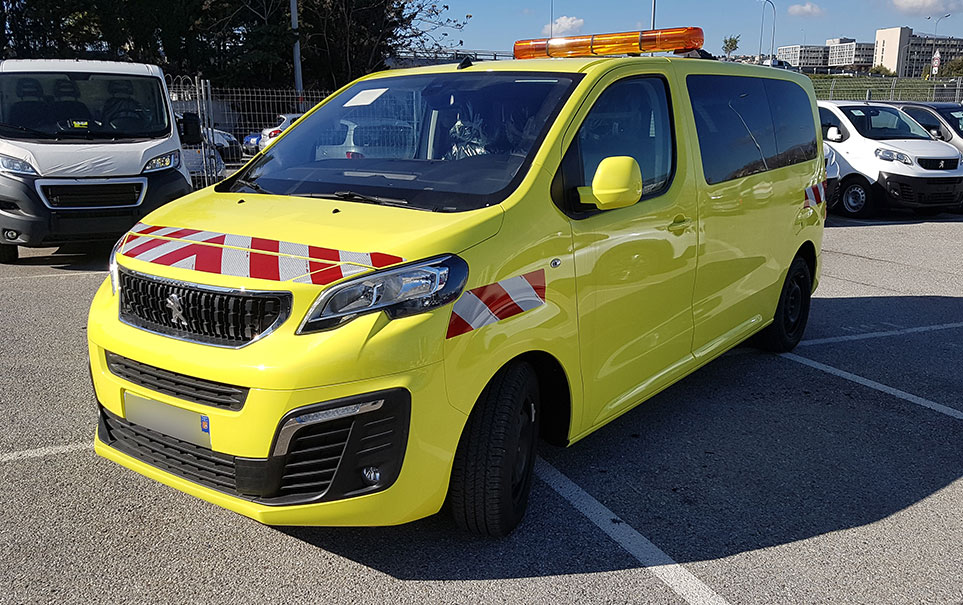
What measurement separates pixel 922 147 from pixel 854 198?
50.6 inches

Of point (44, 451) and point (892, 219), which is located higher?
point (44, 451)

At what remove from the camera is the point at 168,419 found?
280cm

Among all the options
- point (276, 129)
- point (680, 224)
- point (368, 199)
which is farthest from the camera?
point (276, 129)

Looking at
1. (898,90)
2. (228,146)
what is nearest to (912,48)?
(898,90)

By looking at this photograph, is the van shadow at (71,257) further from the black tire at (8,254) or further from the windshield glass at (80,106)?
the windshield glass at (80,106)

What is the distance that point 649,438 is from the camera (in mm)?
4199

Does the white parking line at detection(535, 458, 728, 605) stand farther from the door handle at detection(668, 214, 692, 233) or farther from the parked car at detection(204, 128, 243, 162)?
the parked car at detection(204, 128, 243, 162)

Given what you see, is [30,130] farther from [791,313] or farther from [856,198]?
[856,198]

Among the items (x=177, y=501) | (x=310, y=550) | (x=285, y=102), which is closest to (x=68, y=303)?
(x=177, y=501)

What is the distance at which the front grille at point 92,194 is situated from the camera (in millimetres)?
7809

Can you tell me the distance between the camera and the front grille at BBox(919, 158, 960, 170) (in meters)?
13.1

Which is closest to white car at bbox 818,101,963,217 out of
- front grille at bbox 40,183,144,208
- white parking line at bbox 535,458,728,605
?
front grille at bbox 40,183,144,208

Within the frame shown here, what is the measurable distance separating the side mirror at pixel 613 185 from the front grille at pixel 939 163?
38.5ft

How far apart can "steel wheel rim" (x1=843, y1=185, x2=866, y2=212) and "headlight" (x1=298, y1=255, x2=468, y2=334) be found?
1250 cm
